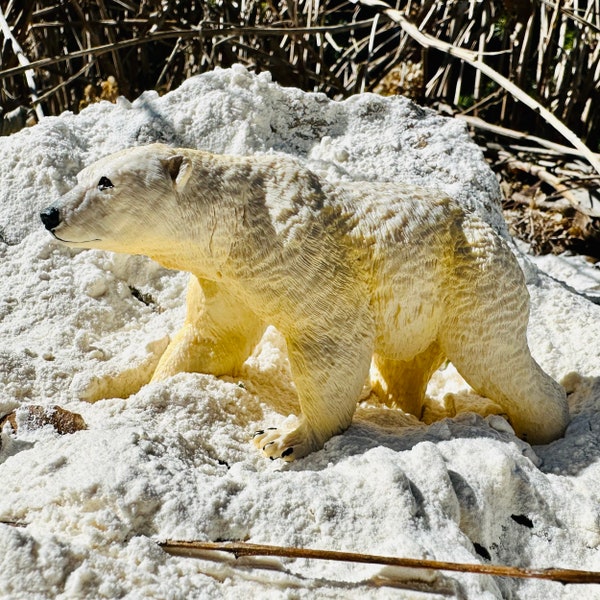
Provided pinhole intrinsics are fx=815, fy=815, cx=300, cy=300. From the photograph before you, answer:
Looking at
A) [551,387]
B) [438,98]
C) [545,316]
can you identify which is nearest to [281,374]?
[551,387]

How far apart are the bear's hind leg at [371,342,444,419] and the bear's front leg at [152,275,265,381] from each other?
0.29 metres

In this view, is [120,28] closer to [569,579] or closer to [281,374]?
[281,374]

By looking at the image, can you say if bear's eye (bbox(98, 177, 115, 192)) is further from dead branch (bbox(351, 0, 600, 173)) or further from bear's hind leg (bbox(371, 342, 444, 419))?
dead branch (bbox(351, 0, 600, 173))

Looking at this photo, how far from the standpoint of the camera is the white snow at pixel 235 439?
1.18 metres

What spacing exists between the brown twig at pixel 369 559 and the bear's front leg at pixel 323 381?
1.20 ft

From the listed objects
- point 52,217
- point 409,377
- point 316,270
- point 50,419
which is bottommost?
point 409,377

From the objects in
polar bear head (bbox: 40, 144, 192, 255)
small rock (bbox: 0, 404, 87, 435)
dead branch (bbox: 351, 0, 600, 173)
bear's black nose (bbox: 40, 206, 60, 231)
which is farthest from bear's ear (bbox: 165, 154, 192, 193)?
dead branch (bbox: 351, 0, 600, 173)

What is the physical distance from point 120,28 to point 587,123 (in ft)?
6.57

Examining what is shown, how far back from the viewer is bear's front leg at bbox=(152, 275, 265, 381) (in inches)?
68.0

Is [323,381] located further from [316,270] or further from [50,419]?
[50,419]

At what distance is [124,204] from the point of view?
57.5 inches

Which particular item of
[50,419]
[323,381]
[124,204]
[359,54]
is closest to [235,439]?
[323,381]

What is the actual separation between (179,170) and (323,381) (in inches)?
18.7

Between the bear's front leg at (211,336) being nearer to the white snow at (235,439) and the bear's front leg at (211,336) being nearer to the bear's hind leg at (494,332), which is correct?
the white snow at (235,439)
